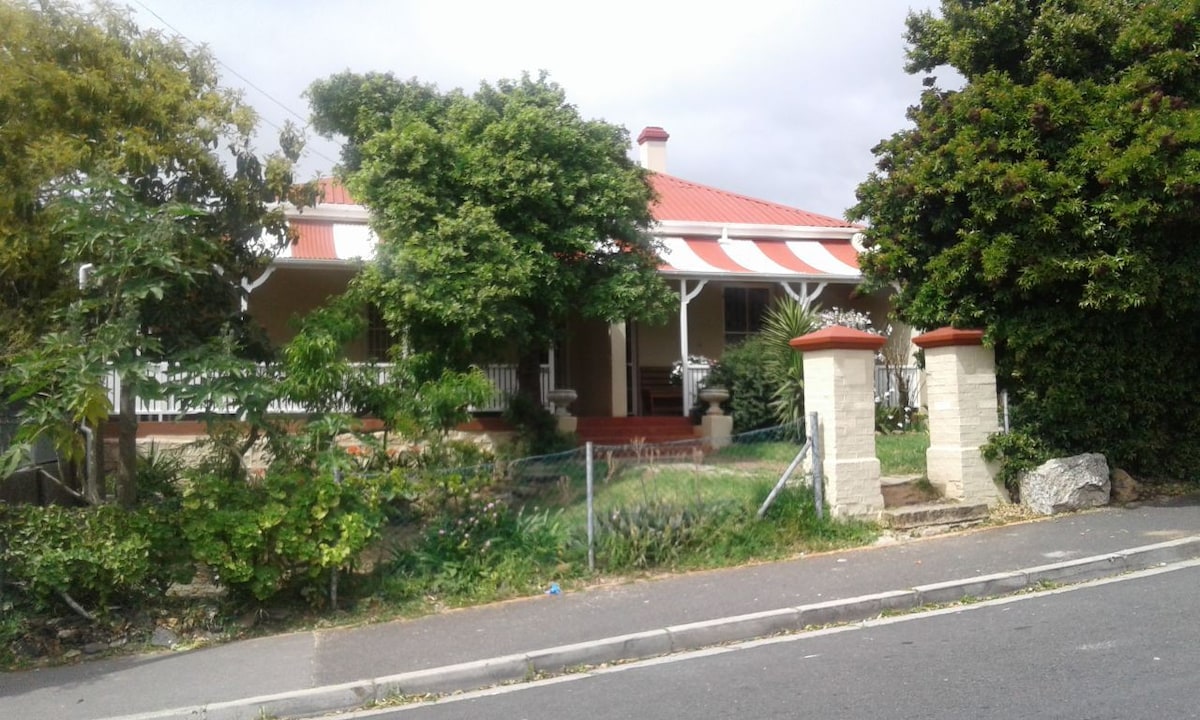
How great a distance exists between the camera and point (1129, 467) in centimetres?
1162

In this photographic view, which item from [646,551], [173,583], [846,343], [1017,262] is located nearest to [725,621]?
[646,551]

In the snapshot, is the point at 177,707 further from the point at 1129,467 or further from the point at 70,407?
the point at 1129,467

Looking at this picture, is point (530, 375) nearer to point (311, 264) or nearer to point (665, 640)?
point (311, 264)

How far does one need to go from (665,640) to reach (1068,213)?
620 centimetres

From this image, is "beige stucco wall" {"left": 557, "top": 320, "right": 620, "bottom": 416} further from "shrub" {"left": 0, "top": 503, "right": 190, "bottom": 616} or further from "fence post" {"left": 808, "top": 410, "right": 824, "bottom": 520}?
"shrub" {"left": 0, "top": 503, "right": 190, "bottom": 616}

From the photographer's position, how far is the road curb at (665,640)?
6.43 metres

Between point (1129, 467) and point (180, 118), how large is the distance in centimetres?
1063

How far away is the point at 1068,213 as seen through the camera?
10.2 meters

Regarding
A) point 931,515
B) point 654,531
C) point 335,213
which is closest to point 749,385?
point 931,515

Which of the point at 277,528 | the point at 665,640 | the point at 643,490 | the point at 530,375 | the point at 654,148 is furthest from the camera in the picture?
the point at 654,148

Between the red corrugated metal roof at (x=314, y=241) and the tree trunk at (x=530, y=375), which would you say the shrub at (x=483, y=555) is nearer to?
the tree trunk at (x=530, y=375)

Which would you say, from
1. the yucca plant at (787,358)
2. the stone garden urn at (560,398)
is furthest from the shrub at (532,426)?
the yucca plant at (787,358)

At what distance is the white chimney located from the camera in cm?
2283

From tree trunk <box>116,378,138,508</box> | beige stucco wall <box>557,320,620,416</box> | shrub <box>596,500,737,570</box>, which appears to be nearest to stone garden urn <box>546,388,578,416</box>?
beige stucco wall <box>557,320,620,416</box>
